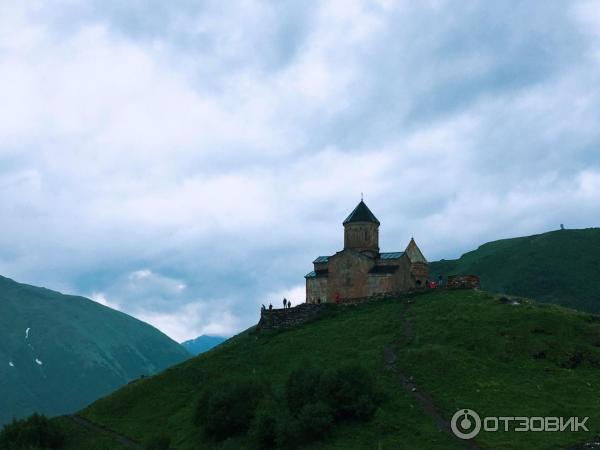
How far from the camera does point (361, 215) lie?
71.0 m

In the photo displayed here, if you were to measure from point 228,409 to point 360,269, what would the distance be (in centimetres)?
2686

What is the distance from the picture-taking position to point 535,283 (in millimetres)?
125375

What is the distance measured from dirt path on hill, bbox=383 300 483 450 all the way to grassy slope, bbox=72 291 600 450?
0.34 meters

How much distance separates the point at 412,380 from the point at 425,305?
15.4 m

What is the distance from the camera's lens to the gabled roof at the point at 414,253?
7239 cm

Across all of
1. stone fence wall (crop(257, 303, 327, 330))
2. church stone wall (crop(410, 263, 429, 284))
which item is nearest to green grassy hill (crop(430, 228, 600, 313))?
church stone wall (crop(410, 263, 429, 284))

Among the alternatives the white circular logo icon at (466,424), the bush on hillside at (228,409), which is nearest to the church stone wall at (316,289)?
the bush on hillside at (228,409)

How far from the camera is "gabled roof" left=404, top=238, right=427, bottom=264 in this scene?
237 ft

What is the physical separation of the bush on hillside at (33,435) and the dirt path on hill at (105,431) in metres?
2.64

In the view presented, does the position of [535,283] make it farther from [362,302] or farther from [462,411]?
[462,411]

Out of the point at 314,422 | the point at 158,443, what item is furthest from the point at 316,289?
the point at 314,422

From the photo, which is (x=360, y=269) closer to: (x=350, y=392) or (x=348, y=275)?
(x=348, y=275)

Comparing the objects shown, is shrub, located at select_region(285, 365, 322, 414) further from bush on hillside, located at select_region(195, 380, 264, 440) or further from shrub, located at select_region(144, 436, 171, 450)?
shrub, located at select_region(144, 436, 171, 450)

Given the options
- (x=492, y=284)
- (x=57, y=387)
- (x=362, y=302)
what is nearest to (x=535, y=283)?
(x=492, y=284)
